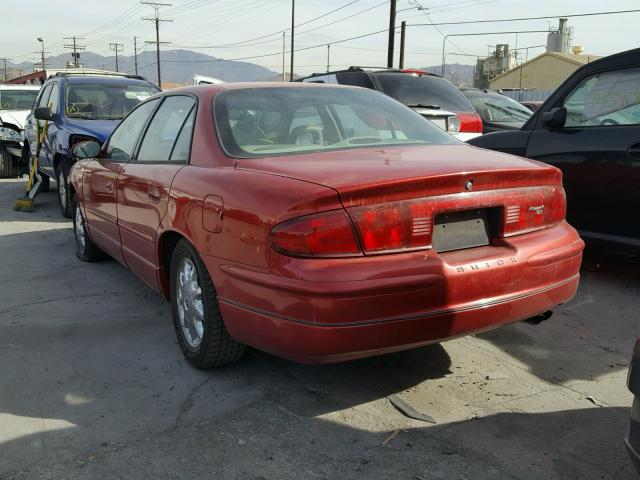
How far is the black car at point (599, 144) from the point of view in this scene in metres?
4.60

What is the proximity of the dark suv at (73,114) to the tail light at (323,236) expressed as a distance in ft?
19.2

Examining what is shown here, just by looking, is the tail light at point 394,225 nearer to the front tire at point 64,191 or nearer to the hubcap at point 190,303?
the hubcap at point 190,303

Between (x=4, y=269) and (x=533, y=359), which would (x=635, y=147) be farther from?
(x=4, y=269)

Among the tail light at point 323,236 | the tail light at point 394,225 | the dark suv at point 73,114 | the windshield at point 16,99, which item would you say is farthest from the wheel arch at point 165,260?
the windshield at point 16,99

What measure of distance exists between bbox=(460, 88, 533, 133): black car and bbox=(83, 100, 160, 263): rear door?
802 cm

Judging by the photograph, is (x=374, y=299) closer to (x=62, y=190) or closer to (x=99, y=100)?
(x=62, y=190)

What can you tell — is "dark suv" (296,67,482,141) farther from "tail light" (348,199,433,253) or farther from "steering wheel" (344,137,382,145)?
"tail light" (348,199,433,253)

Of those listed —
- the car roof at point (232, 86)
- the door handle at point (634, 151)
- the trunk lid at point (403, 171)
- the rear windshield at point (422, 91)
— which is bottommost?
the trunk lid at point (403, 171)

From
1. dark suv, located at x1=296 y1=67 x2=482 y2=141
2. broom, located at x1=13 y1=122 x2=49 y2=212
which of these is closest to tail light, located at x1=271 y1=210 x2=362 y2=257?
dark suv, located at x1=296 y1=67 x2=482 y2=141

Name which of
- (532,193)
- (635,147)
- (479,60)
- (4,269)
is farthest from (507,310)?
(479,60)

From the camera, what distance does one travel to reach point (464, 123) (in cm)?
859

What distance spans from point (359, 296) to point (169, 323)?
212cm

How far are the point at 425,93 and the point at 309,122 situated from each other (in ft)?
17.9

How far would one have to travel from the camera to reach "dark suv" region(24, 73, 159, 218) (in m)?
8.06
